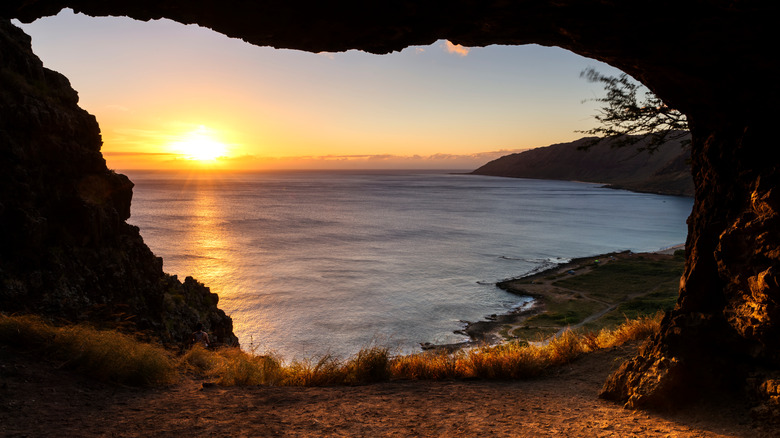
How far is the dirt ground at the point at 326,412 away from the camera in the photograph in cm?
654

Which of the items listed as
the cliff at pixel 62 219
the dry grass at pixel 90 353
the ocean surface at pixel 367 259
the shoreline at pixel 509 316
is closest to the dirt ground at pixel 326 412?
the dry grass at pixel 90 353

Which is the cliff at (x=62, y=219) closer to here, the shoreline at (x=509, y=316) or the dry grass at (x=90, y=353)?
the dry grass at (x=90, y=353)

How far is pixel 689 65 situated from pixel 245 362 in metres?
10.8

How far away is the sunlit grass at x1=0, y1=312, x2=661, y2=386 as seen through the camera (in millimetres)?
8664

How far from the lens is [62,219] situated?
42.4 feet

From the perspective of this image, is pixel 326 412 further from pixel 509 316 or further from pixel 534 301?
pixel 534 301

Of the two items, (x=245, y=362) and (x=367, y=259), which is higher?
(x=245, y=362)

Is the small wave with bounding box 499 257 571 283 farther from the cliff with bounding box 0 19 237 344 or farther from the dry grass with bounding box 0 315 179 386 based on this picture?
the dry grass with bounding box 0 315 179 386

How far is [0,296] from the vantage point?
10.3 meters

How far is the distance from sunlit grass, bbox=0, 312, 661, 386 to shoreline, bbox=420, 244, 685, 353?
7.15m

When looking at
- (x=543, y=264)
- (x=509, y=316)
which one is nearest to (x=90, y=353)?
(x=509, y=316)

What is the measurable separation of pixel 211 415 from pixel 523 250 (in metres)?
60.3

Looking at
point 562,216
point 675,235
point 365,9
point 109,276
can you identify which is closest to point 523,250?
point 675,235

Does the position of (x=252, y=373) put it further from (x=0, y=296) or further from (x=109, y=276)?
(x=109, y=276)
